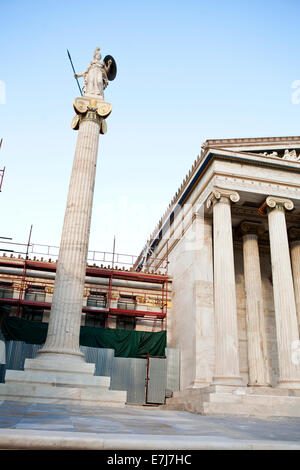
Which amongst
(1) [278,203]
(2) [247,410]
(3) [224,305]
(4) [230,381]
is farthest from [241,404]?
(1) [278,203]

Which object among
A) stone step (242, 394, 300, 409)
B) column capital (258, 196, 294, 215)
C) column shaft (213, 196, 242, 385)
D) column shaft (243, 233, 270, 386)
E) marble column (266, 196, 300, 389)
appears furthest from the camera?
column capital (258, 196, 294, 215)

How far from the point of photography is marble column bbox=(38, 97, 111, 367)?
18.8 meters

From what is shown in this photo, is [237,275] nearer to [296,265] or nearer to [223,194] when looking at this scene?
[296,265]

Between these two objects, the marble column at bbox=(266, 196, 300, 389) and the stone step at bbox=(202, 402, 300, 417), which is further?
the marble column at bbox=(266, 196, 300, 389)

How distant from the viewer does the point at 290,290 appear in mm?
24344

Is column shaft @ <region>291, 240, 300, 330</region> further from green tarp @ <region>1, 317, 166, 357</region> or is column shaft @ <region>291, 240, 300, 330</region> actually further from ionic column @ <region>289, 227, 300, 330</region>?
green tarp @ <region>1, 317, 166, 357</region>

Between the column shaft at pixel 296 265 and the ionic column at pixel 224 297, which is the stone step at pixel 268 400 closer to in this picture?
the ionic column at pixel 224 297

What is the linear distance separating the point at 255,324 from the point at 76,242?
46.6 feet

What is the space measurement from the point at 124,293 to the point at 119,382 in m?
8.09

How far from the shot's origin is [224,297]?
23.1 meters

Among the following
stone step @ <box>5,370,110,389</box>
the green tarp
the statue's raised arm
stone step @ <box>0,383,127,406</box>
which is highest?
the statue's raised arm

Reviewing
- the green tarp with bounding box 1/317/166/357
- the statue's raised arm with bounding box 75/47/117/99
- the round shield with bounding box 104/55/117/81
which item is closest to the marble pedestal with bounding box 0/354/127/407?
the green tarp with bounding box 1/317/166/357

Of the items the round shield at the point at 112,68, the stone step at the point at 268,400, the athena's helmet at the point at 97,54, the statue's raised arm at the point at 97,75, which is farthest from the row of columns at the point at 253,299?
the athena's helmet at the point at 97,54

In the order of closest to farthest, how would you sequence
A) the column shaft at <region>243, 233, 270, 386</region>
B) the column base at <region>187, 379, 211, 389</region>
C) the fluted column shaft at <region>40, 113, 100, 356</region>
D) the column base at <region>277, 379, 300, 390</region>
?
the fluted column shaft at <region>40, 113, 100, 356</region>, the column base at <region>277, 379, 300, 390</region>, the column base at <region>187, 379, 211, 389</region>, the column shaft at <region>243, 233, 270, 386</region>
